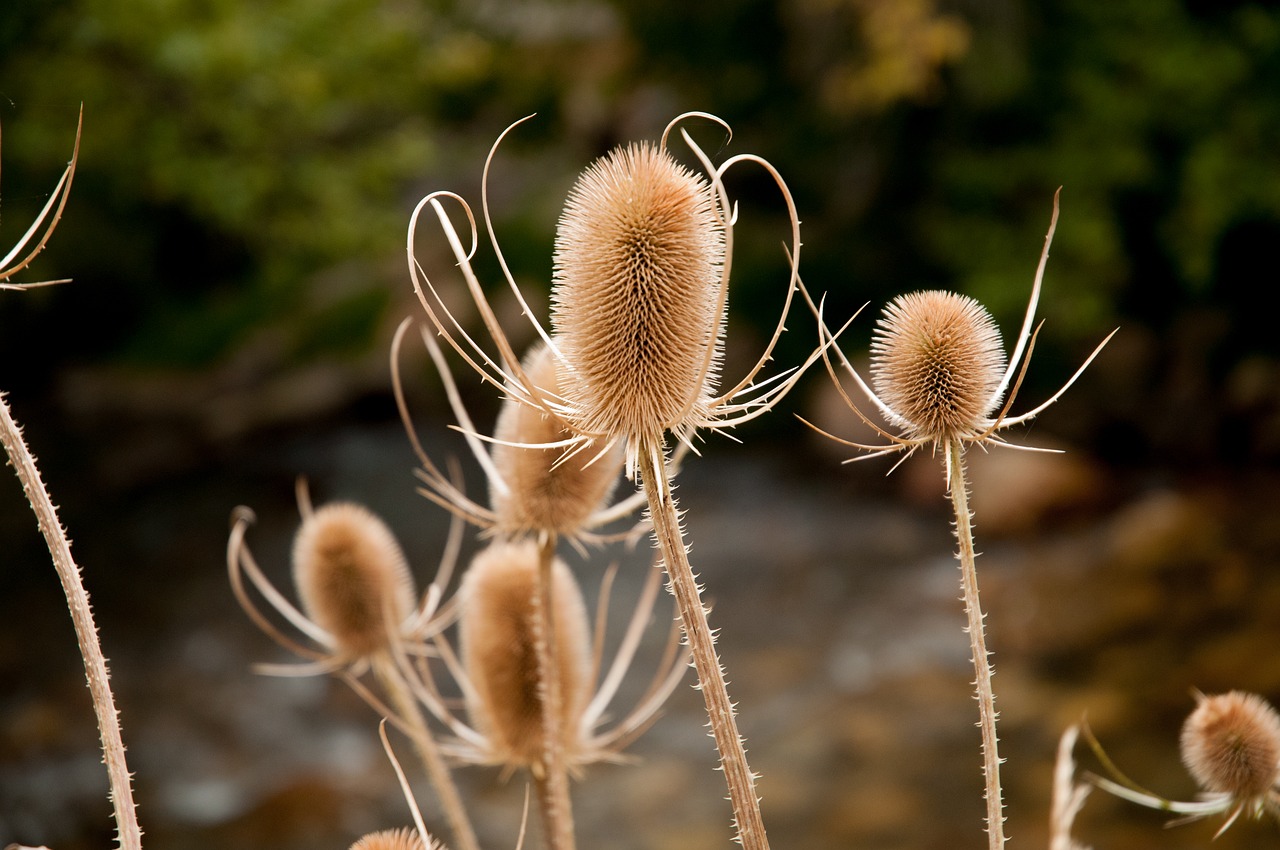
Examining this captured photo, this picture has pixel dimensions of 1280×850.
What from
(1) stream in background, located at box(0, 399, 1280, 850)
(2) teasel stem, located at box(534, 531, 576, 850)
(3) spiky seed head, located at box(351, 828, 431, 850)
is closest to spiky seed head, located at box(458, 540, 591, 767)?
(2) teasel stem, located at box(534, 531, 576, 850)

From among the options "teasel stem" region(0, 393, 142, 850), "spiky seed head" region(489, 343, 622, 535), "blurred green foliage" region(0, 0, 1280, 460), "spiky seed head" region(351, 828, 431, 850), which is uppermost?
"blurred green foliage" region(0, 0, 1280, 460)

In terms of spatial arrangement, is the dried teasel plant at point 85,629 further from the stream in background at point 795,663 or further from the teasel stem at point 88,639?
the stream in background at point 795,663

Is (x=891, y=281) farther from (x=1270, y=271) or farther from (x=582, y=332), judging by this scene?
(x=582, y=332)

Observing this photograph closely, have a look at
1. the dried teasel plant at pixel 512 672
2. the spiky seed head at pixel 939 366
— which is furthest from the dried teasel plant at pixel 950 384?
the dried teasel plant at pixel 512 672

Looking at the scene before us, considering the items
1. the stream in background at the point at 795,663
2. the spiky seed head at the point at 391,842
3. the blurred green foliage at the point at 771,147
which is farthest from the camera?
the blurred green foliage at the point at 771,147

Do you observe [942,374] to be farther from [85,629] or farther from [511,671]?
[85,629]

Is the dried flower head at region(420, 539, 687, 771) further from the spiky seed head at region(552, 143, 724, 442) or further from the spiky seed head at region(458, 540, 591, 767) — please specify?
the spiky seed head at region(552, 143, 724, 442)

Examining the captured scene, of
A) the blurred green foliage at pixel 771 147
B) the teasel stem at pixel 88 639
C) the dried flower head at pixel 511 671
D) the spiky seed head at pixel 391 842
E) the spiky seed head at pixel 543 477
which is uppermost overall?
the blurred green foliage at pixel 771 147
